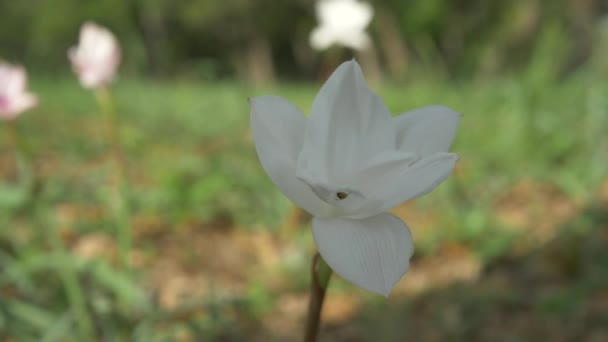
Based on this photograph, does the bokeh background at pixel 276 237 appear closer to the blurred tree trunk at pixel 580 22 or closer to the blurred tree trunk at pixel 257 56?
the blurred tree trunk at pixel 580 22

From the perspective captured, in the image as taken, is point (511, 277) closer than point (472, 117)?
Yes

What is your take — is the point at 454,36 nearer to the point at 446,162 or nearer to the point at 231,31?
the point at 231,31

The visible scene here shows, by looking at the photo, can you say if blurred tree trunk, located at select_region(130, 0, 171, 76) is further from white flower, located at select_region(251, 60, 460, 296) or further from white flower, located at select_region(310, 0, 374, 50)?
white flower, located at select_region(251, 60, 460, 296)

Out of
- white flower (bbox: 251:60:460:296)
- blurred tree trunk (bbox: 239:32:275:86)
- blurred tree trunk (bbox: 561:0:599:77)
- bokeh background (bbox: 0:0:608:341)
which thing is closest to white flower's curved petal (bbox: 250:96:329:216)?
white flower (bbox: 251:60:460:296)

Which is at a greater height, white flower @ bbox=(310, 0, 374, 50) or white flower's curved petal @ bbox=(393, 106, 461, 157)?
white flower's curved petal @ bbox=(393, 106, 461, 157)

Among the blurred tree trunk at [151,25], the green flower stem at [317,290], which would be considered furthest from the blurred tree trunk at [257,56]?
the green flower stem at [317,290]

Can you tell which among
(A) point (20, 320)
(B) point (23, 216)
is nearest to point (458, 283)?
(A) point (20, 320)

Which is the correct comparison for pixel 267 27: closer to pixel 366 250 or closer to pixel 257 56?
pixel 257 56
